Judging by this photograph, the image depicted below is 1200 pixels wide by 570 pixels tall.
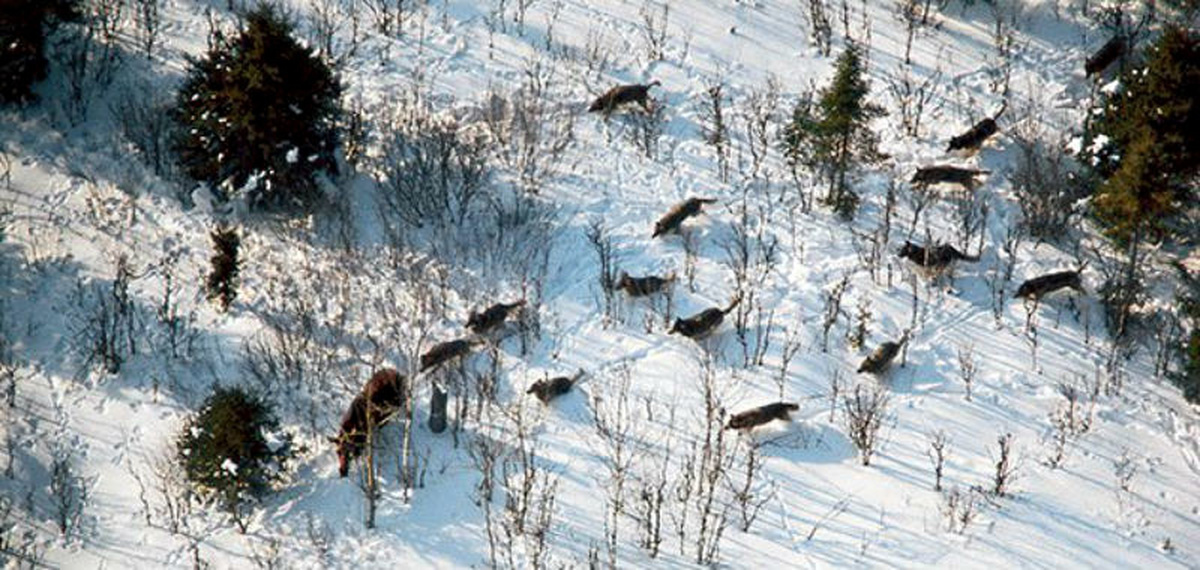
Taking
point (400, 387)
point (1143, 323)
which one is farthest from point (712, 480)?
point (1143, 323)

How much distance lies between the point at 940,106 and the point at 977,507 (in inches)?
390

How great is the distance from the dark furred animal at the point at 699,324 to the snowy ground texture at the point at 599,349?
22 centimetres

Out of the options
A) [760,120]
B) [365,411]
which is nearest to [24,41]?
[365,411]

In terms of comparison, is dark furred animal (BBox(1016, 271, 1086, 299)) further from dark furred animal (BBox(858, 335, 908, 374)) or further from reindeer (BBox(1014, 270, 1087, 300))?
dark furred animal (BBox(858, 335, 908, 374))

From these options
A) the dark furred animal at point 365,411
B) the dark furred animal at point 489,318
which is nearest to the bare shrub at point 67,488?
the dark furred animal at point 365,411

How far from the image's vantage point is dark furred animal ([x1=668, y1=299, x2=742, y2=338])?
659 inches

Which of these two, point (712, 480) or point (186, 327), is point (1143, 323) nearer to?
point (712, 480)

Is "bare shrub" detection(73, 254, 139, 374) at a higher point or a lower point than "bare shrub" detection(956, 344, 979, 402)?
lower

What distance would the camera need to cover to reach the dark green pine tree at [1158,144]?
16656mm

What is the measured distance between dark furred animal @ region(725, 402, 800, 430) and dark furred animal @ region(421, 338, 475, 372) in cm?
406

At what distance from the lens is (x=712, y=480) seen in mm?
13305

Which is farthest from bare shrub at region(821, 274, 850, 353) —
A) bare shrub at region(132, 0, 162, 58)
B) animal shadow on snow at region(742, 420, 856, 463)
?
bare shrub at region(132, 0, 162, 58)

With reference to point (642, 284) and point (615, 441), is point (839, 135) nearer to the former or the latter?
point (642, 284)

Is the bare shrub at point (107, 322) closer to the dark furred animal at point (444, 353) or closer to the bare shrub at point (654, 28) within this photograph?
the dark furred animal at point (444, 353)
